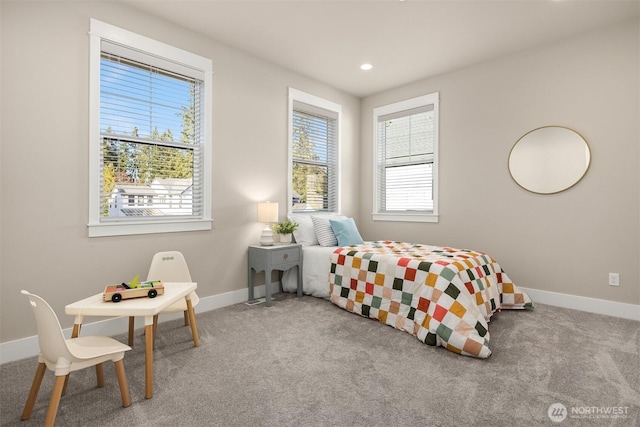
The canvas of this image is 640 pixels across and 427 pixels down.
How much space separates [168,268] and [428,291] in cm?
211

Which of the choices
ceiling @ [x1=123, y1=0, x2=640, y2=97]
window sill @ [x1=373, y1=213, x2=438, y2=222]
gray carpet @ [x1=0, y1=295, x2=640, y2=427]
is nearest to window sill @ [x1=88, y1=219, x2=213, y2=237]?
gray carpet @ [x1=0, y1=295, x2=640, y2=427]

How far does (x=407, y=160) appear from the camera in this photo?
4.73 metres

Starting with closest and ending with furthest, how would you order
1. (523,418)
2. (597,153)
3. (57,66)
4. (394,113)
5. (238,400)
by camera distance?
(523,418), (238,400), (57,66), (597,153), (394,113)

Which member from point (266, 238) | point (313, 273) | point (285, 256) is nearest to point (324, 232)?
point (313, 273)

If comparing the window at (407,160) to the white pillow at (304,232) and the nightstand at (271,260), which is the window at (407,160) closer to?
the white pillow at (304,232)

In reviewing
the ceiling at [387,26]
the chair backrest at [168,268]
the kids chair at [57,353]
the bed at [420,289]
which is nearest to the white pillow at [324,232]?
the bed at [420,289]

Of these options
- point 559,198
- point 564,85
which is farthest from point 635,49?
point 559,198

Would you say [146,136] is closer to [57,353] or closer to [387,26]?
[57,353]

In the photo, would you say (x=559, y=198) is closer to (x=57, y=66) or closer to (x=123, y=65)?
(x=123, y=65)

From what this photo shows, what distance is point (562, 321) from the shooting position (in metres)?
2.95

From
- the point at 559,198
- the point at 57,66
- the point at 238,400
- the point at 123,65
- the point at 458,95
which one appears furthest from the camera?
the point at 458,95

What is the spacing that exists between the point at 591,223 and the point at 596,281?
567 millimetres

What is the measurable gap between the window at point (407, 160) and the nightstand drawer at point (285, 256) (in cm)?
174

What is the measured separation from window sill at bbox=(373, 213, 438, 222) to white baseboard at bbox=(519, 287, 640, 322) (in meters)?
1.32
